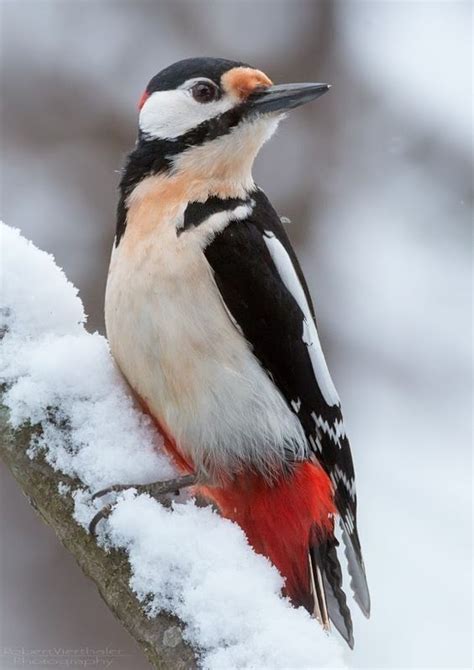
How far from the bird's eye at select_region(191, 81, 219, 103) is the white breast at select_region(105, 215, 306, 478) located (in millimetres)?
426

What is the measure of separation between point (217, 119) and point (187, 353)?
67 centimetres

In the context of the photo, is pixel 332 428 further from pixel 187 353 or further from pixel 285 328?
pixel 187 353

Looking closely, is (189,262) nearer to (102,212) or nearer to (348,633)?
(348,633)

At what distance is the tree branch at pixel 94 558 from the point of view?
5.89 feet

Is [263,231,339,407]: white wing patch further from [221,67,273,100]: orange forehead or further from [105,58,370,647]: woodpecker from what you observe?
[221,67,273,100]: orange forehead

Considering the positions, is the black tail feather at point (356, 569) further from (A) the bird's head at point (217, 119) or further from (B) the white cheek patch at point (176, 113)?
(B) the white cheek patch at point (176, 113)

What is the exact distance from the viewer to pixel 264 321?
255 cm

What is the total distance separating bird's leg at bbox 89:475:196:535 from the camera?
1935 millimetres

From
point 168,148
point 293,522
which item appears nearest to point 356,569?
point 293,522

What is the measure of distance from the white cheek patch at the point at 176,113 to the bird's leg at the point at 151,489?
92cm

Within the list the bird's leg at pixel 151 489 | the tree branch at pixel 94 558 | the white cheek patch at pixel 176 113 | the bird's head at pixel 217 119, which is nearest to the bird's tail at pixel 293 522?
the bird's leg at pixel 151 489

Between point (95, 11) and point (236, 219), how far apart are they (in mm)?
3603

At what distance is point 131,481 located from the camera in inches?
83.8

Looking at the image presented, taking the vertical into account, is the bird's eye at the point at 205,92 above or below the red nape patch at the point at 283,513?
above
